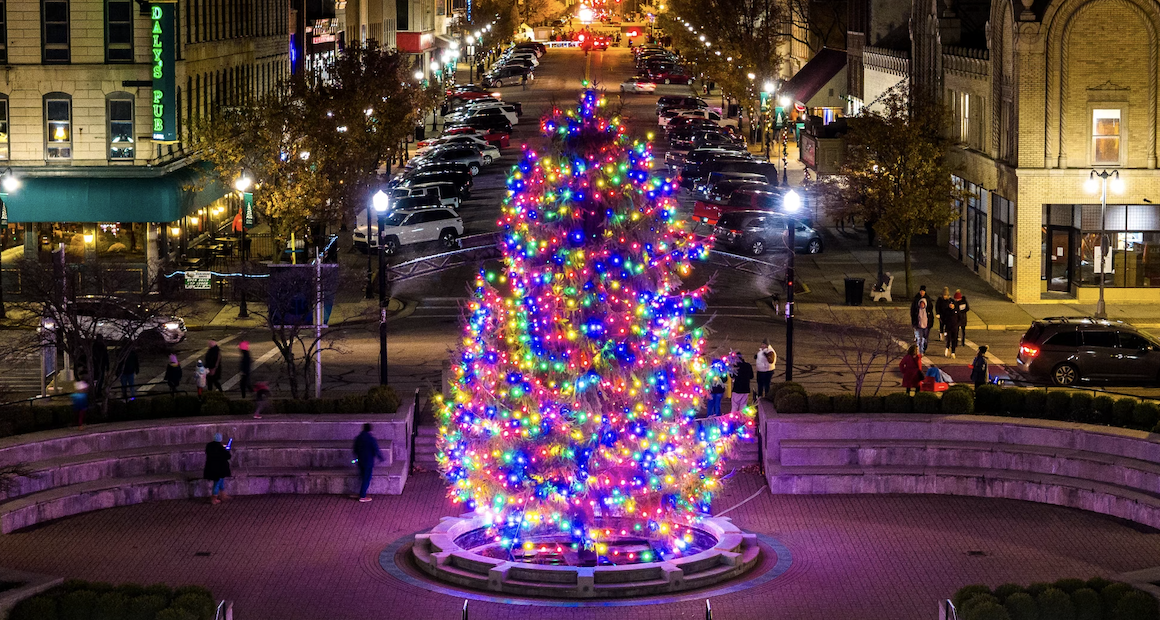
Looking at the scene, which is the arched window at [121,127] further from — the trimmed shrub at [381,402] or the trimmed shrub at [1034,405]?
the trimmed shrub at [1034,405]

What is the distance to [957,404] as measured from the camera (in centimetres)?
3070

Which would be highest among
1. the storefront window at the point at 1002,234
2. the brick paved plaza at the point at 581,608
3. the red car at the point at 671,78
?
the red car at the point at 671,78

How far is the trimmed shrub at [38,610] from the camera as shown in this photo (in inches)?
804

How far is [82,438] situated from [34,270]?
10.1m

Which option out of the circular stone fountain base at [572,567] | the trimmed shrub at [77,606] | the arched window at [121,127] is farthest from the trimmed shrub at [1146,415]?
the arched window at [121,127]

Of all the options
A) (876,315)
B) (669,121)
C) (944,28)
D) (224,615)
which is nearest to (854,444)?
(224,615)

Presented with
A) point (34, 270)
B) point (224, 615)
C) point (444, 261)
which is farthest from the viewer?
point (444, 261)

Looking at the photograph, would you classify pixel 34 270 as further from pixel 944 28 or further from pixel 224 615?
pixel 944 28

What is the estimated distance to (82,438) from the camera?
97.5ft

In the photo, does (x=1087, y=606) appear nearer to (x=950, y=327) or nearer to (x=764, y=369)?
(x=764, y=369)

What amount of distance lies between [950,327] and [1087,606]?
22.2 m

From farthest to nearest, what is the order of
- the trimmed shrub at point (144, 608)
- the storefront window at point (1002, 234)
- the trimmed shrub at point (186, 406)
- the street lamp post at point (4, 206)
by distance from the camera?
the storefront window at point (1002, 234), the street lamp post at point (4, 206), the trimmed shrub at point (186, 406), the trimmed shrub at point (144, 608)

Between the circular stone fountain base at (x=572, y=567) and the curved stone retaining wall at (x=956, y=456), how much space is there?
393 cm

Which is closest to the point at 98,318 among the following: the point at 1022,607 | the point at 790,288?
the point at 790,288
